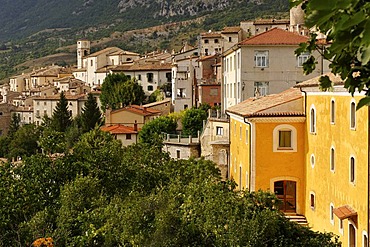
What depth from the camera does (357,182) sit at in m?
20.6

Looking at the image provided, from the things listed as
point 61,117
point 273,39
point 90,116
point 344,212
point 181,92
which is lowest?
point 61,117

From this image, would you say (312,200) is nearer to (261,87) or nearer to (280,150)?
(280,150)

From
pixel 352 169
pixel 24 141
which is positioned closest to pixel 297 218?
pixel 352 169

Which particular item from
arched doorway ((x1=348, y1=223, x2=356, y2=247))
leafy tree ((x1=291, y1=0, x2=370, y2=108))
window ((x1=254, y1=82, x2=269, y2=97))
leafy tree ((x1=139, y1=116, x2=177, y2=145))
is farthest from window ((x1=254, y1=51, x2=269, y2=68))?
leafy tree ((x1=291, y1=0, x2=370, y2=108))

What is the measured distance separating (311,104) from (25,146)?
217 feet

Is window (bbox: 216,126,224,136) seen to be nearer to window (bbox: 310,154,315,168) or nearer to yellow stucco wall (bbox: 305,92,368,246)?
yellow stucco wall (bbox: 305,92,368,246)

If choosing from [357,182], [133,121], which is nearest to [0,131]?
[133,121]

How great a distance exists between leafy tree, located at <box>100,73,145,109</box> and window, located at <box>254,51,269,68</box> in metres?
40.3

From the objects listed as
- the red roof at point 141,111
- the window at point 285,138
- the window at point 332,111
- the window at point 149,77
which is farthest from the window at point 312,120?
the window at point 149,77

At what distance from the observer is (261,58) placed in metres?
43.9

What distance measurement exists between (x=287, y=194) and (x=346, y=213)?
7306mm

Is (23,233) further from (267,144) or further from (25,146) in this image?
(25,146)

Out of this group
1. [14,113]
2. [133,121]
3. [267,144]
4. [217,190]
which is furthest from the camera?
[14,113]

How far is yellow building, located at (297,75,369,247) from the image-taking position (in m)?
20.3
